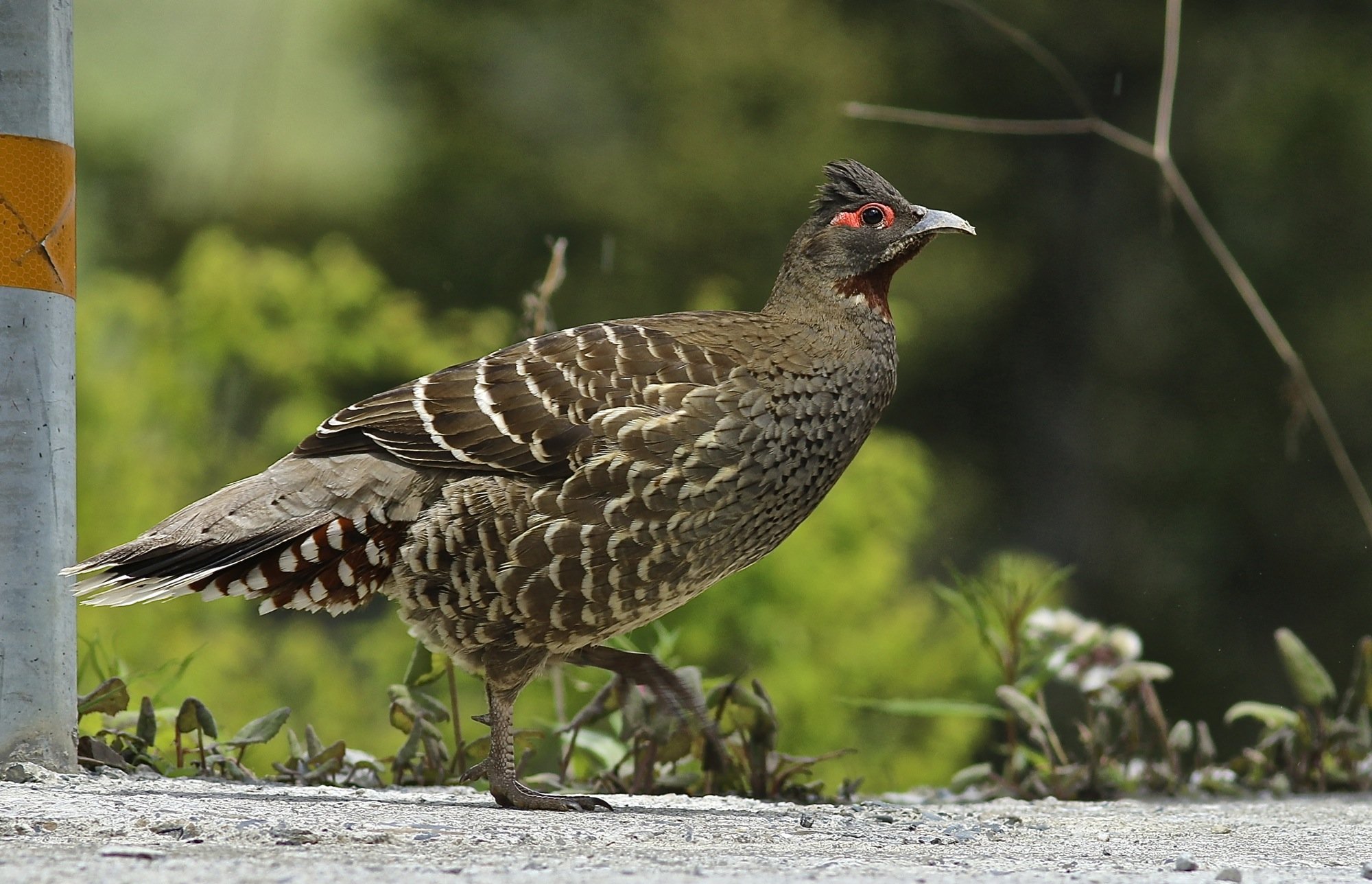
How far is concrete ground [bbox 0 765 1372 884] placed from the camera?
212cm

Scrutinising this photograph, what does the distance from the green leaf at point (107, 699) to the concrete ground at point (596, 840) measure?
296mm

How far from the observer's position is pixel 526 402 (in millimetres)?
3430

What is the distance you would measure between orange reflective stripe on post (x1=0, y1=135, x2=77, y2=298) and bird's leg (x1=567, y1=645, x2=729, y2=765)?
4.92ft

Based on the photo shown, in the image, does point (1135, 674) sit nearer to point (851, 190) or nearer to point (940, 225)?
point (940, 225)

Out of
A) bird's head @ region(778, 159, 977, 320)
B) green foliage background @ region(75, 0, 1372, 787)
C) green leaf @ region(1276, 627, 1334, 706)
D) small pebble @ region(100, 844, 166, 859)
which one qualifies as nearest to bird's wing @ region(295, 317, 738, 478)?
bird's head @ region(778, 159, 977, 320)

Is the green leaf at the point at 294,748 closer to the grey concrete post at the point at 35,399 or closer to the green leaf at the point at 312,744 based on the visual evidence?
the green leaf at the point at 312,744

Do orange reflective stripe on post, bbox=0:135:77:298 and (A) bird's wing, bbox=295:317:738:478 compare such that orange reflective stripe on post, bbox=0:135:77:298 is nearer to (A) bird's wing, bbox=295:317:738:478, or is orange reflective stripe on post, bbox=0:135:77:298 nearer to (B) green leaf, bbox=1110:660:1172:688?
(A) bird's wing, bbox=295:317:738:478

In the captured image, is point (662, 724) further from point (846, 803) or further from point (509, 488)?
point (509, 488)

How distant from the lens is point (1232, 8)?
8.87m

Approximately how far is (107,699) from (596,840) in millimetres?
1580

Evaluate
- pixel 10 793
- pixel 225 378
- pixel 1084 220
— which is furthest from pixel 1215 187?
pixel 10 793

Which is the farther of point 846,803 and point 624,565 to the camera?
point 846,803

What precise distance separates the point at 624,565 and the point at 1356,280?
6598mm

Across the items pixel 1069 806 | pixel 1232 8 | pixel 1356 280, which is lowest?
pixel 1069 806
